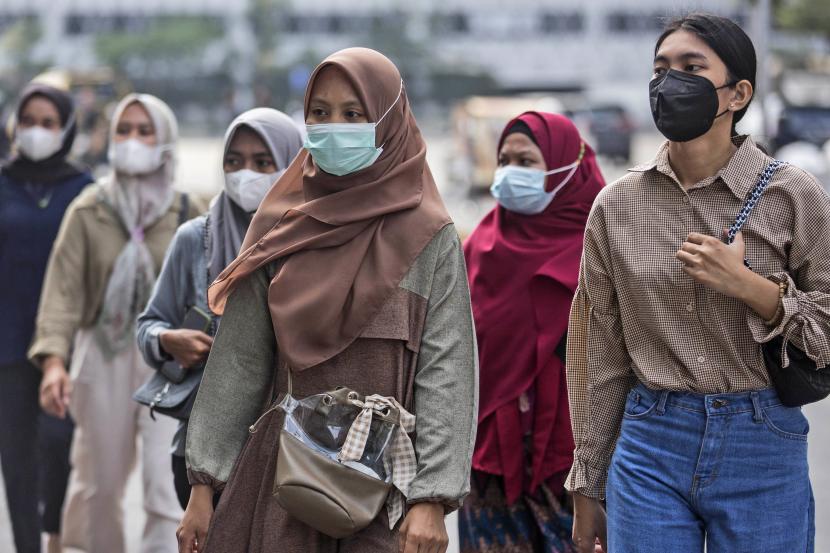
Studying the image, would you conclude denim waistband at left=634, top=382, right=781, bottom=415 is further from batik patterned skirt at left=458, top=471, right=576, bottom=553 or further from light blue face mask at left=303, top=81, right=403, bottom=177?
batik patterned skirt at left=458, top=471, right=576, bottom=553

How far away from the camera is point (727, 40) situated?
3.14 m

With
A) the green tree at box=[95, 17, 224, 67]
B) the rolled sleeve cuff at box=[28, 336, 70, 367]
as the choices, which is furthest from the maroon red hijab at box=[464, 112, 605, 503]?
the green tree at box=[95, 17, 224, 67]

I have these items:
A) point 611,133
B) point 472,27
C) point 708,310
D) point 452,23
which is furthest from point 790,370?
point 472,27

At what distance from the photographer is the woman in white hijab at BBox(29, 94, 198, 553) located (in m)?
4.97

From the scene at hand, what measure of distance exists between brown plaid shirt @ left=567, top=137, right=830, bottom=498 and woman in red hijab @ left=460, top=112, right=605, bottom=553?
3.12 feet

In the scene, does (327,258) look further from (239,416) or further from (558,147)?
(558,147)

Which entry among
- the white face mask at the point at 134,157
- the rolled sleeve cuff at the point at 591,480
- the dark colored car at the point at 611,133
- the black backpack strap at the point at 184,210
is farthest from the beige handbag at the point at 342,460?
the dark colored car at the point at 611,133

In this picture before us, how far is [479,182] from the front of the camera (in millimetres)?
23156

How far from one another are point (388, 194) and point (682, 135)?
28.7 inches

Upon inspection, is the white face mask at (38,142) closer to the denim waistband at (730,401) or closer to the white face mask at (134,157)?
the white face mask at (134,157)

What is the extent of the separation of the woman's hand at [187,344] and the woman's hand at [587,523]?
1.19m

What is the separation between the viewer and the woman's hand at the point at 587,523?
11.1 ft

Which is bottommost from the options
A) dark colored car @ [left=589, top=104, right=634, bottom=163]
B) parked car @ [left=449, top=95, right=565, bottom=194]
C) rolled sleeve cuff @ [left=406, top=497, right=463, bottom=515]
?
dark colored car @ [left=589, top=104, right=634, bottom=163]

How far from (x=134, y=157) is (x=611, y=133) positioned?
26870mm
